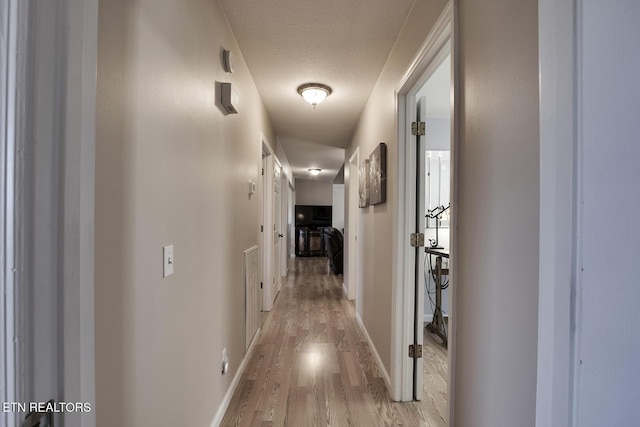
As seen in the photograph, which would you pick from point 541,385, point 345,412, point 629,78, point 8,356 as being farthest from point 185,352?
point 629,78

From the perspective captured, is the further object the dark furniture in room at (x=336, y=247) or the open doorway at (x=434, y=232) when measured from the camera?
the dark furniture in room at (x=336, y=247)

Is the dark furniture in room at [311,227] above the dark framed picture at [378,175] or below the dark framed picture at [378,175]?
below

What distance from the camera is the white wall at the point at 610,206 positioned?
43cm

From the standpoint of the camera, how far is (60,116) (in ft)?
1.35

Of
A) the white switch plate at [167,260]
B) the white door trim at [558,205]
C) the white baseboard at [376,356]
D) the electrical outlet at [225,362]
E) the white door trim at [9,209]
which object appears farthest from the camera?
the white baseboard at [376,356]

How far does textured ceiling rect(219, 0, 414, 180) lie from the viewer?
1.66 metres

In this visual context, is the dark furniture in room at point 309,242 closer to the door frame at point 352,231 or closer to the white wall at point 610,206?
the door frame at point 352,231

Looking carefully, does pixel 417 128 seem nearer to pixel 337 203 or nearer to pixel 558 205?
pixel 558 205

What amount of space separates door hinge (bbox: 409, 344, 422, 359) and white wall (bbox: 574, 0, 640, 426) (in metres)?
1.55

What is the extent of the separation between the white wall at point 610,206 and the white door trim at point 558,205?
2 centimetres

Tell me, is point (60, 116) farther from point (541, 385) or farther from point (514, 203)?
point (514, 203)

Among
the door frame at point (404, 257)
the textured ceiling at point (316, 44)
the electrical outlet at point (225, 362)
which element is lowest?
the electrical outlet at point (225, 362)

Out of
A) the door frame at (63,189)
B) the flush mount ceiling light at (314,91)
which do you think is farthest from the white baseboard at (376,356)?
the flush mount ceiling light at (314,91)

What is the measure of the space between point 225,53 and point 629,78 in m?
1.82
